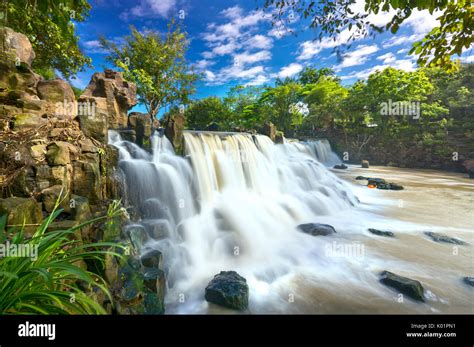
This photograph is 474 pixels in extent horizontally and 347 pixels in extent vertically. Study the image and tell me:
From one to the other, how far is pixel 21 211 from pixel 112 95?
11.0 metres

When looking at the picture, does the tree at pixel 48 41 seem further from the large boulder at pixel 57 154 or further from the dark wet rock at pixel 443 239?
the dark wet rock at pixel 443 239

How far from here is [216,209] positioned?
636cm

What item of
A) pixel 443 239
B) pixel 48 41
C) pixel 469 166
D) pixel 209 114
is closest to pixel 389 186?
pixel 443 239

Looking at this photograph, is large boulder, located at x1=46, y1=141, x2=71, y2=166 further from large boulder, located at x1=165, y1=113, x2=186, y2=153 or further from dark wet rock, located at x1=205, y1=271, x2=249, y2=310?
large boulder, located at x1=165, y1=113, x2=186, y2=153

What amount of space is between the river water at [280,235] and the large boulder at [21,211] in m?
2.15

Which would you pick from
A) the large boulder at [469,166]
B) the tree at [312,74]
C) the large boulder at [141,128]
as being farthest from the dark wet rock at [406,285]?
the tree at [312,74]

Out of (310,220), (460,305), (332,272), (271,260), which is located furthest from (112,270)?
(310,220)

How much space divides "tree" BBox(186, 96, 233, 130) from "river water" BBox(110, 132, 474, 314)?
22.3 metres

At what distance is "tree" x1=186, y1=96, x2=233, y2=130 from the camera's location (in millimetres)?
30378

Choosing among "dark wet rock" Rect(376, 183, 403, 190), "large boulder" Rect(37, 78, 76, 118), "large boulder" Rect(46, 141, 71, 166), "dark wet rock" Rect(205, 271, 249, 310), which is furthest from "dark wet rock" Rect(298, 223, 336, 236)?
"dark wet rock" Rect(376, 183, 403, 190)

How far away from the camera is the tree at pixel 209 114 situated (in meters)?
30.4

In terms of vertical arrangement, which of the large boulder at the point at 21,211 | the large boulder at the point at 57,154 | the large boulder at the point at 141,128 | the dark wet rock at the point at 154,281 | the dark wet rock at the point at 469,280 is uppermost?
the large boulder at the point at 141,128
